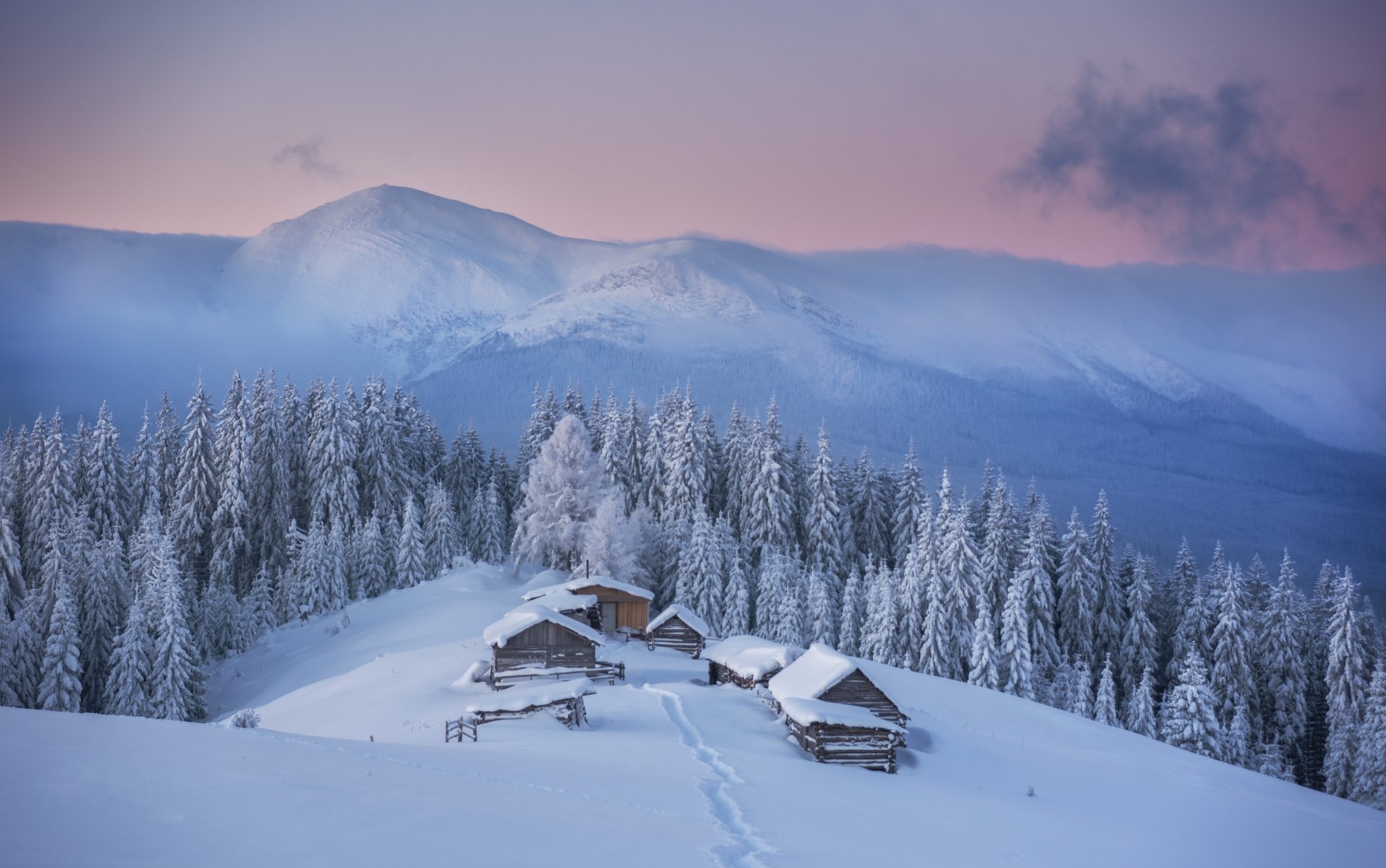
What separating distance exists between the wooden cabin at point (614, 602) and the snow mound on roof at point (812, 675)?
1627 centimetres

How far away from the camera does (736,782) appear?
26.8 m

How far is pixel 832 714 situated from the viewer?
114 feet

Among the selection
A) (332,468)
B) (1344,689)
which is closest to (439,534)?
(332,468)

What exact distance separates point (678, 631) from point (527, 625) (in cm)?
1423

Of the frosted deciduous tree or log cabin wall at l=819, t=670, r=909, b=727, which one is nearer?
log cabin wall at l=819, t=670, r=909, b=727

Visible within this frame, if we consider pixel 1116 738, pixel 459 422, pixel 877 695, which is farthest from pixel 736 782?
pixel 459 422

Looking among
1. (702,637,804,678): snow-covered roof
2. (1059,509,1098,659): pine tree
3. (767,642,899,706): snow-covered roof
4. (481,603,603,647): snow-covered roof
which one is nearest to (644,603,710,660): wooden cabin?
(702,637,804,678): snow-covered roof

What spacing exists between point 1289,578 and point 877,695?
149 ft

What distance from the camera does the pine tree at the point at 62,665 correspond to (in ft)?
159

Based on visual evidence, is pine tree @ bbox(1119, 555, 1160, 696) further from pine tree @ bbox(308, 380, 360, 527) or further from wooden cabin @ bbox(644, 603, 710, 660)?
pine tree @ bbox(308, 380, 360, 527)

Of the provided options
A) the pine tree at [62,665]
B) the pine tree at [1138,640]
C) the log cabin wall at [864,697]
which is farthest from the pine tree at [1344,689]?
the pine tree at [62,665]

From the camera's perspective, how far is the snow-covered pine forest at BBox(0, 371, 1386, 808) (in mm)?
56250

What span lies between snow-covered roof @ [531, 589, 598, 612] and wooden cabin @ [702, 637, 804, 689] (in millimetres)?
7414

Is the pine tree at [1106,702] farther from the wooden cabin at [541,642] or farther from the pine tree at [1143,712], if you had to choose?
the wooden cabin at [541,642]
